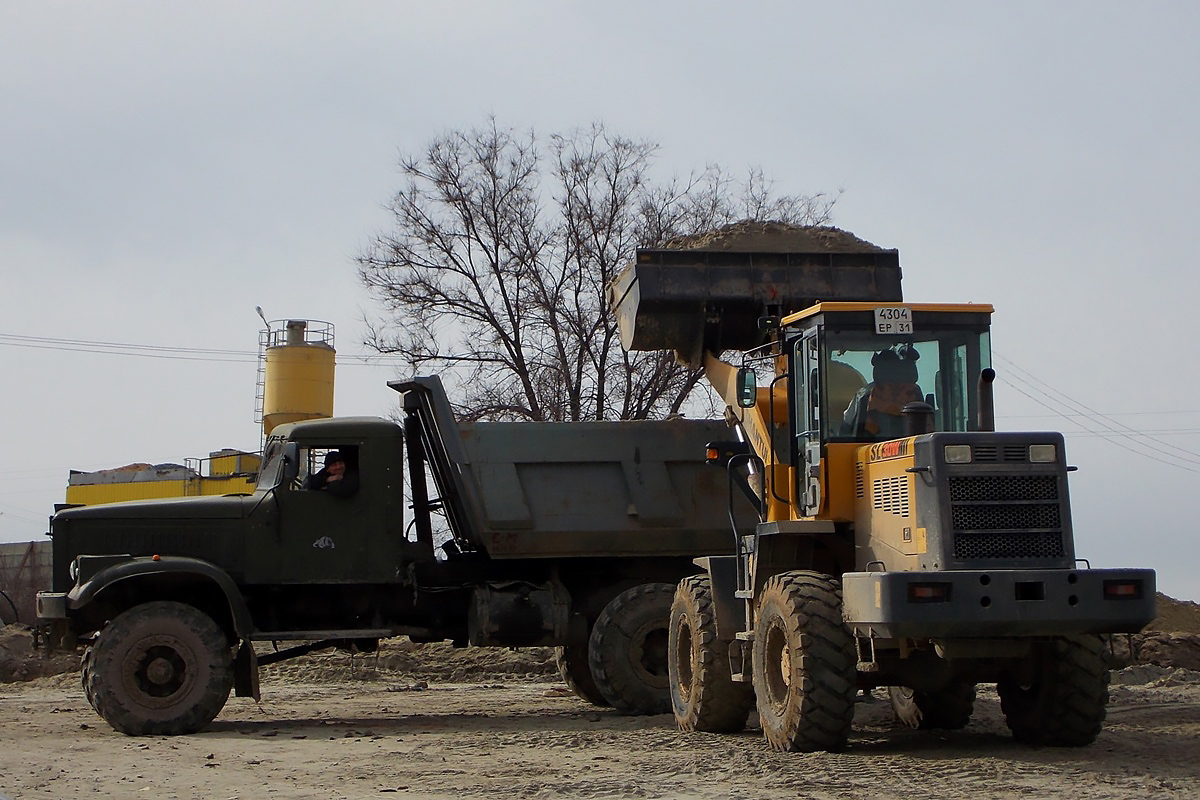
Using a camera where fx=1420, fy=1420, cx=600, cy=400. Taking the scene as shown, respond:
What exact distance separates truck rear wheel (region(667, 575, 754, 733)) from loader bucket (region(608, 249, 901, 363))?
2.81m

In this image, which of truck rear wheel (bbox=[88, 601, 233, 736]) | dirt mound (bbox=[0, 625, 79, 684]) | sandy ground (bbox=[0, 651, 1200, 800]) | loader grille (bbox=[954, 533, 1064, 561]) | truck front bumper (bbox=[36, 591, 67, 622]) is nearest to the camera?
sandy ground (bbox=[0, 651, 1200, 800])

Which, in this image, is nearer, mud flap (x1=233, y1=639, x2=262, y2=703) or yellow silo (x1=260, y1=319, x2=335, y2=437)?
mud flap (x1=233, y1=639, x2=262, y2=703)

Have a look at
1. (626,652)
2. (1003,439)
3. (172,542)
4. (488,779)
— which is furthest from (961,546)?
(172,542)

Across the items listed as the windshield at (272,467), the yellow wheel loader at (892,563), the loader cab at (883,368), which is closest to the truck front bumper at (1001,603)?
the yellow wheel loader at (892,563)

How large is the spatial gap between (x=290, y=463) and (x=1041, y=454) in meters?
7.32

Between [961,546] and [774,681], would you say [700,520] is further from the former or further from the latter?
[961,546]

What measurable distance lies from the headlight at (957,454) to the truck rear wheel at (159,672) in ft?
22.6

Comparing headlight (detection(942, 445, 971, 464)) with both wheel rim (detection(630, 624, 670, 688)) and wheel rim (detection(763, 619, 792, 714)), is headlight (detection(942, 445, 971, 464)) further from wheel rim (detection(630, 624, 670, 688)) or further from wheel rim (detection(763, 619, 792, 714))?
wheel rim (detection(630, 624, 670, 688))

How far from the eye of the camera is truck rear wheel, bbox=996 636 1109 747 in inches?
374

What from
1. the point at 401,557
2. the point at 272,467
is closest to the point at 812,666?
the point at 401,557

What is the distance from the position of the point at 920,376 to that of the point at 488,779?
4.05m

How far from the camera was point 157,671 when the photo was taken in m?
12.5

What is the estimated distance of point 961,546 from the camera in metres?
8.93

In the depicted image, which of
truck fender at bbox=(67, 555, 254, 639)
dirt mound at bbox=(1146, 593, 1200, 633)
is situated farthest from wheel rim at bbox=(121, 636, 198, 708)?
dirt mound at bbox=(1146, 593, 1200, 633)
